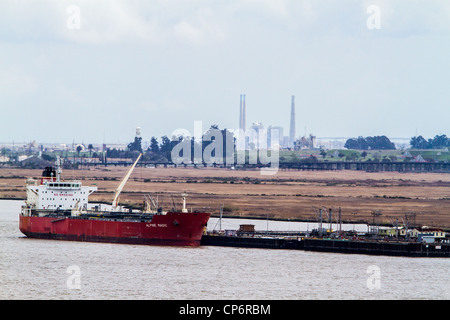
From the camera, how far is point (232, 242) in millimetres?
72000

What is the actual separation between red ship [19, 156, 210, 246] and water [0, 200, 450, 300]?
1.71 m

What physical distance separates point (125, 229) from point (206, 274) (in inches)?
745

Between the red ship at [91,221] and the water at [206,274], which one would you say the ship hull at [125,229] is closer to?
the red ship at [91,221]

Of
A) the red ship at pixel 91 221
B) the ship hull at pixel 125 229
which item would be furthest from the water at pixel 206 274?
the red ship at pixel 91 221

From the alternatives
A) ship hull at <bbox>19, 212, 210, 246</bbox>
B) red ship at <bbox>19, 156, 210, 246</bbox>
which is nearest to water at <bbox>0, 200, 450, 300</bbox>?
ship hull at <bbox>19, 212, 210, 246</bbox>

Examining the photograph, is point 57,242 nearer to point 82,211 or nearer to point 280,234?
point 82,211

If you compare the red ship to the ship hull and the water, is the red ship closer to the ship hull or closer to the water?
the ship hull

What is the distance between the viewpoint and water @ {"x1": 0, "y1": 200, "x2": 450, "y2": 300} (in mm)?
49062

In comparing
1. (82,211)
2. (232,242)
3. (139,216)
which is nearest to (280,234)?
(232,242)

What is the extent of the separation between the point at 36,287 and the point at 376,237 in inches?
1198
